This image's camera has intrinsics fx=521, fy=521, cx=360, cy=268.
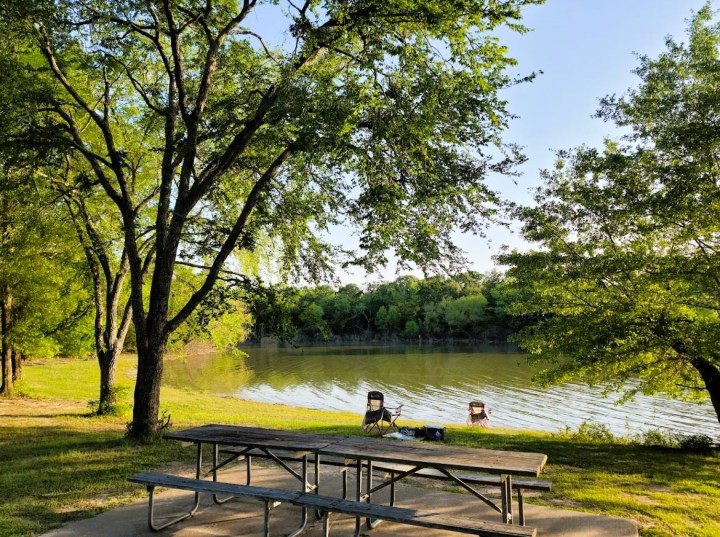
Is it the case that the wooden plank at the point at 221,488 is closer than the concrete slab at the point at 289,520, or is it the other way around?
the wooden plank at the point at 221,488

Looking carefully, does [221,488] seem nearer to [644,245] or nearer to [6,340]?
[644,245]

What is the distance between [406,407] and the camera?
20.2m

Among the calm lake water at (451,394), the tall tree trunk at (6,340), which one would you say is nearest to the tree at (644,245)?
the calm lake water at (451,394)

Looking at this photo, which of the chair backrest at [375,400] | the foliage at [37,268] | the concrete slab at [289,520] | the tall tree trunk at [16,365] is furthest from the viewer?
the tall tree trunk at [16,365]

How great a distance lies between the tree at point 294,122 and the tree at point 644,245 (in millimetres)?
2610

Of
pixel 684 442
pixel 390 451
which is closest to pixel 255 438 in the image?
pixel 390 451

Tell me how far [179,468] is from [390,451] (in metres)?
3.71

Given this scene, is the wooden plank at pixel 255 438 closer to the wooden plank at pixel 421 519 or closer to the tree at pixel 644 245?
the wooden plank at pixel 421 519

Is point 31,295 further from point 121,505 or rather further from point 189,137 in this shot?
point 121,505

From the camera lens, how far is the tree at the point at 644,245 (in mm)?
7727

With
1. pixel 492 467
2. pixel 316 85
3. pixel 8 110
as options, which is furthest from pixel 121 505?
pixel 8 110

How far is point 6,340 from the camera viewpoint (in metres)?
14.8

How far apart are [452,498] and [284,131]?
5758 mm

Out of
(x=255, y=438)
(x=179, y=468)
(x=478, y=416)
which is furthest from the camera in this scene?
(x=478, y=416)
